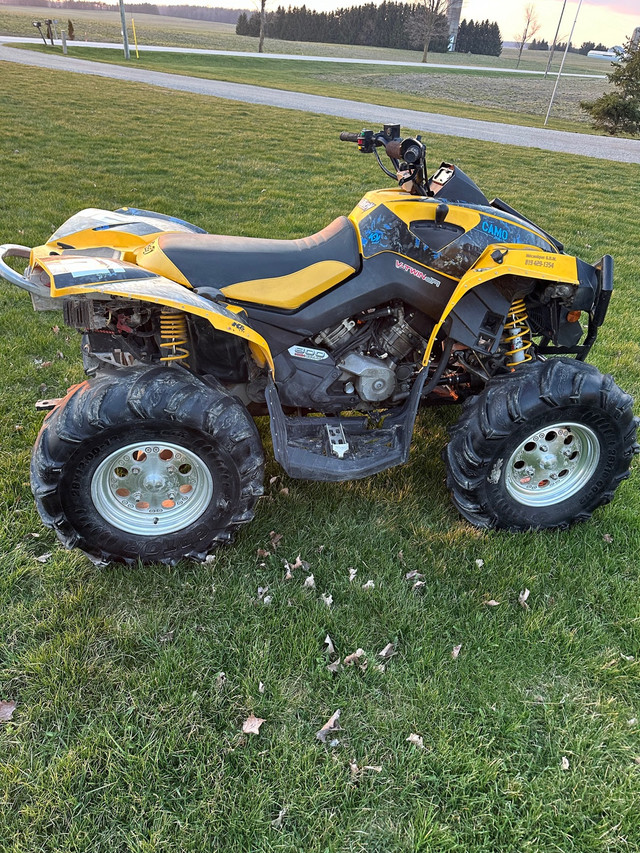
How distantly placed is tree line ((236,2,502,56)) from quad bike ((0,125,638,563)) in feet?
239

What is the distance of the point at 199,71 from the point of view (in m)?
24.9

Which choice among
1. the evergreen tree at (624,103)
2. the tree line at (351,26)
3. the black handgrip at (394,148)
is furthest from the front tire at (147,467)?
the tree line at (351,26)

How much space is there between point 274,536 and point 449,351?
1.41 meters

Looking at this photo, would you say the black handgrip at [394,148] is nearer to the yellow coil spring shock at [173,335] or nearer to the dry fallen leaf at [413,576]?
the yellow coil spring shock at [173,335]

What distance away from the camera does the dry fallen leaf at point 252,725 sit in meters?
2.33

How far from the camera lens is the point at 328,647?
269cm

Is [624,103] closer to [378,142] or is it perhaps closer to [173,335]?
[378,142]

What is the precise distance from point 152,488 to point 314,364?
106 centimetres

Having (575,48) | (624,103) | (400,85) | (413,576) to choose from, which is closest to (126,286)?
(413,576)

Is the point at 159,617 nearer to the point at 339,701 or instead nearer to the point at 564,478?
the point at 339,701

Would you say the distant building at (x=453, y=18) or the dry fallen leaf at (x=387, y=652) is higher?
the distant building at (x=453, y=18)

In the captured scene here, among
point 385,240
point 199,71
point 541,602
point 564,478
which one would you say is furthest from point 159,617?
point 199,71

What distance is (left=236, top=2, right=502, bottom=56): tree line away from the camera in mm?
65812

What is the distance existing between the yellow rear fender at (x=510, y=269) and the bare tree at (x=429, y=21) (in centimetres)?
5898
